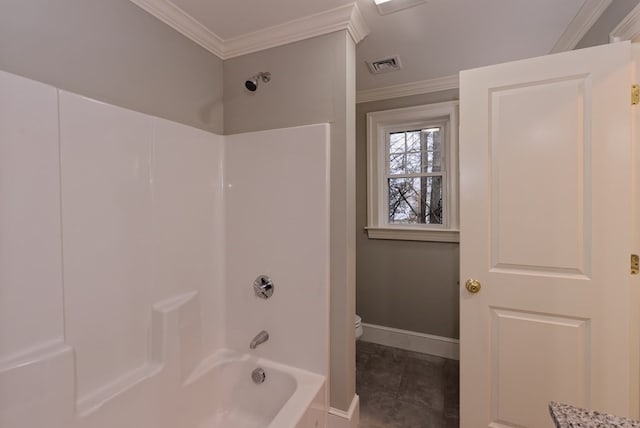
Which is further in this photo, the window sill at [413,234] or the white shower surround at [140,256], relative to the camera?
the window sill at [413,234]

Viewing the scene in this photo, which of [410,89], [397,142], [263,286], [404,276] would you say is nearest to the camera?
[263,286]

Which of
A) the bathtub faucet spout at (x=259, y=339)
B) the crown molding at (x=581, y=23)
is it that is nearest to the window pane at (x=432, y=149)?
the crown molding at (x=581, y=23)

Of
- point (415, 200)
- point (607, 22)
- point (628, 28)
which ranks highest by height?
point (607, 22)

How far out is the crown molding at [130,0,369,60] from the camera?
1.51 metres

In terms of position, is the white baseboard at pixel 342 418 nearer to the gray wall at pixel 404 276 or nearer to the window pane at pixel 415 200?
the gray wall at pixel 404 276

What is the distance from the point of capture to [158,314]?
1.42 m

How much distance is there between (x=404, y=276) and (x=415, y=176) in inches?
37.3

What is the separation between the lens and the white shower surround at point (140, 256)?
0.99 m

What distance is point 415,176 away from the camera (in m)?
2.65

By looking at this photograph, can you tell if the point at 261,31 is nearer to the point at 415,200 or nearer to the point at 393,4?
the point at 393,4

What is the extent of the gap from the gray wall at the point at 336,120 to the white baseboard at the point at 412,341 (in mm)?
1092

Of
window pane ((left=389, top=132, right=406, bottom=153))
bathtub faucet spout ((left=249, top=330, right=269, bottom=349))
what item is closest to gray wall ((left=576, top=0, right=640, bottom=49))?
window pane ((left=389, top=132, right=406, bottom=153))

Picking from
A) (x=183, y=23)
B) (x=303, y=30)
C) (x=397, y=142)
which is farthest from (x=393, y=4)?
(x=397, y=142)

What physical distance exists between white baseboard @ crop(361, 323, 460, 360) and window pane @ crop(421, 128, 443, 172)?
1533 millimetres
